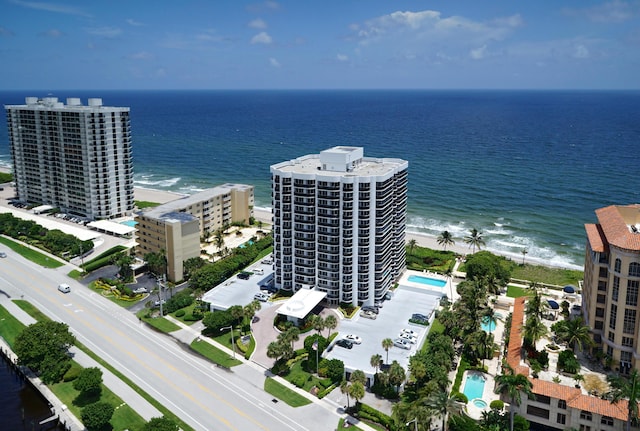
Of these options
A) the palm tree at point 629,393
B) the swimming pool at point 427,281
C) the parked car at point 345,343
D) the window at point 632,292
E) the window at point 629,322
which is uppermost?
the window at point 632,292

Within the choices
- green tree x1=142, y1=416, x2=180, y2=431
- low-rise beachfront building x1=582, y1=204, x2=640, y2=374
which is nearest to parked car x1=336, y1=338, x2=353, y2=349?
green tree x1=142, y1=416, x2=180, y2=431

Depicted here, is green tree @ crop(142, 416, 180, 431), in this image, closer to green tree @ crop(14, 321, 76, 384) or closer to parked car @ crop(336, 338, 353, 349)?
green tree @ crop(14, 321, 76, 384)

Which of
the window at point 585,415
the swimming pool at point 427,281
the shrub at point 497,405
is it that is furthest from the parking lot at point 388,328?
the window at point 585,415

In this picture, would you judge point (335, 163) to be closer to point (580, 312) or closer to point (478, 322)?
point (478, 322)

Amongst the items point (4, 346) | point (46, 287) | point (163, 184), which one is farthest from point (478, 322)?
point (163, 184)

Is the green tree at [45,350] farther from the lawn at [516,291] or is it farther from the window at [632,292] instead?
the lawn at [516,291]

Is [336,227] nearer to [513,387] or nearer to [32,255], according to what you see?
[513,387]

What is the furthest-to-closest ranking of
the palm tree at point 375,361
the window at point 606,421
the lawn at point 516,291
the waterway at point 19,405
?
the lawn at point 516,291 → the palm tree at point 375,361 → the waterway at point 19,405 → the window at point 606,421
